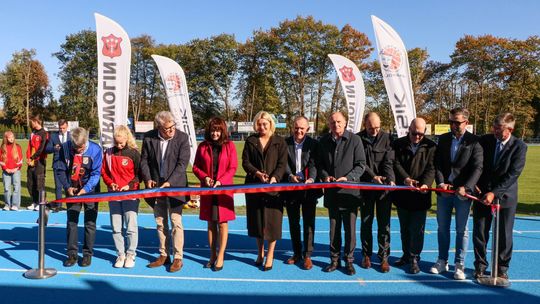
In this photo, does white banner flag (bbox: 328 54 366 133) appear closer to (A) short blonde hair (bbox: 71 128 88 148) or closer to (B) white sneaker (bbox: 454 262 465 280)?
(B) white sneaker (bbox: 454 262 465 280)

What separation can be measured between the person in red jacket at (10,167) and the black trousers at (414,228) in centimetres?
805

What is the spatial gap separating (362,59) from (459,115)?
Answer: 53738 millimetres

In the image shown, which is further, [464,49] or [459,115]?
[464,49]

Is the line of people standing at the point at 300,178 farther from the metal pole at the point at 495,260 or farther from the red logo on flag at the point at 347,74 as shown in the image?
the red logo on flag at the point at 347,74

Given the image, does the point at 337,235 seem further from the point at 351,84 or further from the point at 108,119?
the point at 351,84

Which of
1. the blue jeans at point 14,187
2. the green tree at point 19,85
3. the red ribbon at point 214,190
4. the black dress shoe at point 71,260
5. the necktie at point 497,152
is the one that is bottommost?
the black dress shoe at point 71,260

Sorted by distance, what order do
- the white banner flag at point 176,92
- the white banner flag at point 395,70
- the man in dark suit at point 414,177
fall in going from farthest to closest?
1. the white banner flag at point 176,92
2. the white banner flag at point 395,70
3. the man in dark suit at point 414,177

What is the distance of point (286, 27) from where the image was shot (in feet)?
186

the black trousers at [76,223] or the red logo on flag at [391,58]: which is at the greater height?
the red logo on flag at [391,58]

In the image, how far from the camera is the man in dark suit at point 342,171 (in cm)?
508

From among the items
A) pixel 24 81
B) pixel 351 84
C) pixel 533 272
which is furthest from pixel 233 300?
pixel 24 81

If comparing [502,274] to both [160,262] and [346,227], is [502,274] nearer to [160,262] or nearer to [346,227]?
[346,227]

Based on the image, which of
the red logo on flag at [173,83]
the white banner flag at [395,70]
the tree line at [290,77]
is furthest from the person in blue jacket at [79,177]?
the tree line at [290,77]

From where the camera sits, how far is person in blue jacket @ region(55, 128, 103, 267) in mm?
5246
